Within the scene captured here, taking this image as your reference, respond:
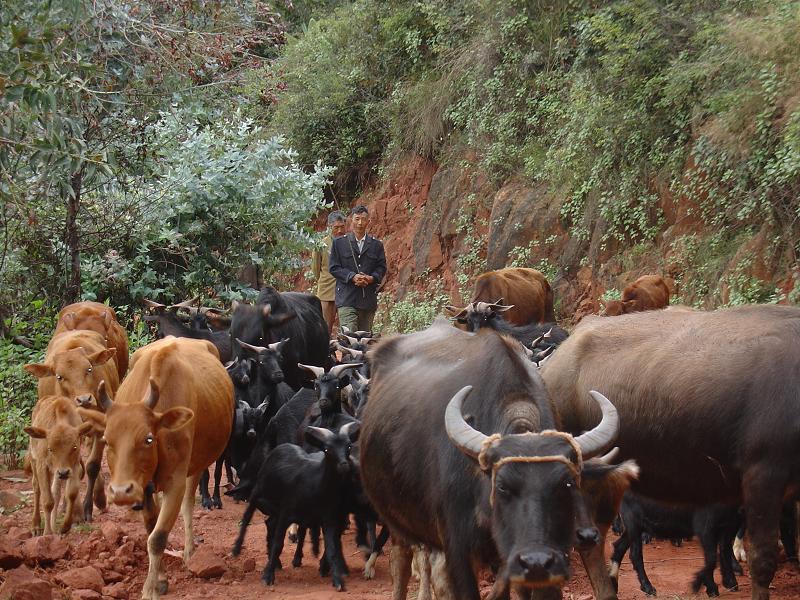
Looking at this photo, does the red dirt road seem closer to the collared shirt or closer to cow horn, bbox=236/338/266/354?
cow horn, bbox=236/338/266/354

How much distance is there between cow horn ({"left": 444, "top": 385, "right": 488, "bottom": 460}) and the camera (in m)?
5.29

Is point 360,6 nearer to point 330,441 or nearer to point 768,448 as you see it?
point 330,441

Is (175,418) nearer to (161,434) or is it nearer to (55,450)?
(161,434)

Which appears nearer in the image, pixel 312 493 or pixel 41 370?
pixel 312 493

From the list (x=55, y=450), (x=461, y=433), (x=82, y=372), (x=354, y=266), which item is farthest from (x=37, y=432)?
(x=354, y=266)

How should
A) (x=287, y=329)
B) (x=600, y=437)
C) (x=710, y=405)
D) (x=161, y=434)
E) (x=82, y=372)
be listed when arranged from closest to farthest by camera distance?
(x=600, y=437), (x=710, y=405), (x=161, y=434), (x=82, y=372), (x=287, y=329)

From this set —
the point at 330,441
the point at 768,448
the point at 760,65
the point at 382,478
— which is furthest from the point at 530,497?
the point at 760,65

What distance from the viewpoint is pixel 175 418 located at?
7852mm

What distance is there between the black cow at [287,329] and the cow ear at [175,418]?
224 inches

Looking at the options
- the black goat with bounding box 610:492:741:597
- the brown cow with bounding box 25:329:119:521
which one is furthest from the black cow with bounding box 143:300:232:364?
the black goat with bounding box 610:492:741:597

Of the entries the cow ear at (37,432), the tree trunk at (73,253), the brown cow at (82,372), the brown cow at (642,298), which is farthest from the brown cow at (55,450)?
the brown cow at (642,298)

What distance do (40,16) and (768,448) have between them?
577cm

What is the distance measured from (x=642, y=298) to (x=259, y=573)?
829cm

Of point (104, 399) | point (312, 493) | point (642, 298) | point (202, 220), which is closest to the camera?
point (104, 399)
